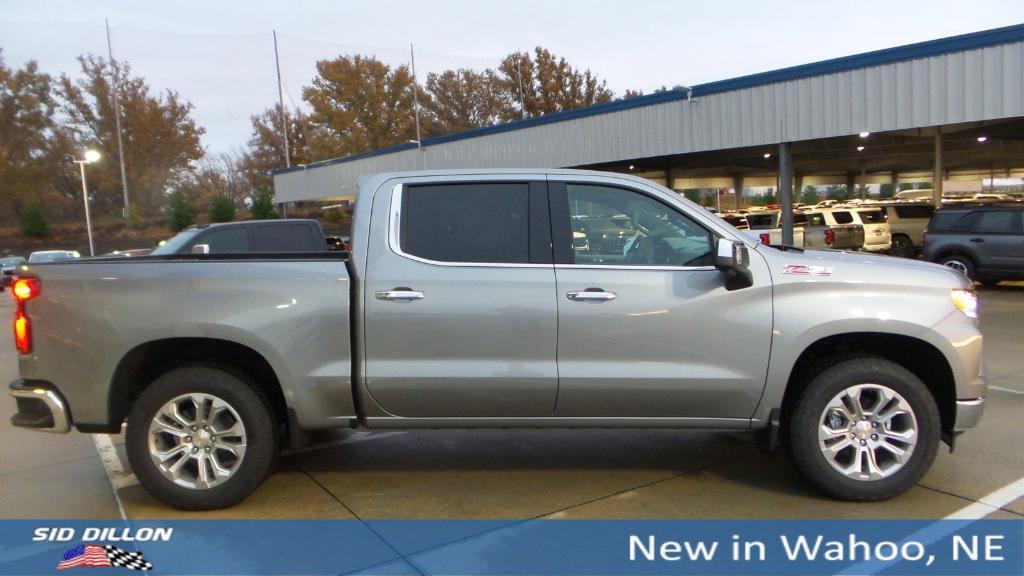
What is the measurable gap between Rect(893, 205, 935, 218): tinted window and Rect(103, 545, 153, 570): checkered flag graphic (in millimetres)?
24046

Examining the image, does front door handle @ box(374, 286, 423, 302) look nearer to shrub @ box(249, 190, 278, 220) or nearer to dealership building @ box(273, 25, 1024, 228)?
dealership building @ box(273, 25, 1024, 228)

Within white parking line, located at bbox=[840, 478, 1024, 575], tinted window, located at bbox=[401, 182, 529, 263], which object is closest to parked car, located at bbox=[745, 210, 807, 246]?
white parking line, located at bbox=[840, 478, 1024, 575]

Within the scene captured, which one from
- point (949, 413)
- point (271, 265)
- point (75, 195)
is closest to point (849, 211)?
point (949, 413)

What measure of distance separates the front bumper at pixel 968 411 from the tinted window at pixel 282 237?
26.6 feet

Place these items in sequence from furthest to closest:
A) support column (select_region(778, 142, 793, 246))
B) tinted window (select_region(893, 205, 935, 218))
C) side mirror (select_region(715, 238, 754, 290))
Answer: tinted window (select_region(893, 205, 935, 218)) → support column (select_region(778, 142, 793, 246)) → side mirror (select_region(715, 238, 754, 290))

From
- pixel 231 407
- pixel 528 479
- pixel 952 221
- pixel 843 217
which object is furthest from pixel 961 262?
pixel 231 407

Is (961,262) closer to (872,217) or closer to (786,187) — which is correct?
(786,187)

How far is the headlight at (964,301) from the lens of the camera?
4230 mm

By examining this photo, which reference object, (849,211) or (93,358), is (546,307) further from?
(849,211)

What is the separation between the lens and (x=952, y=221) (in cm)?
1494

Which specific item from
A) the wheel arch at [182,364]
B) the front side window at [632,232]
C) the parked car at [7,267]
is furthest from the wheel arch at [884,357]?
the parked car at [7,267]

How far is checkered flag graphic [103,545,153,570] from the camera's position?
12.2ft

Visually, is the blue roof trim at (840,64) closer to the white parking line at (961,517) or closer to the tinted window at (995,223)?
the tinted window at (995,223)

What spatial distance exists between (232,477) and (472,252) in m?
1.93
